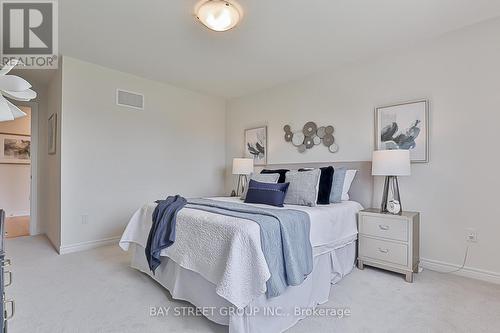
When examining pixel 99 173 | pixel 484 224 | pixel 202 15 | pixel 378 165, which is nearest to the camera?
pixel 202 15

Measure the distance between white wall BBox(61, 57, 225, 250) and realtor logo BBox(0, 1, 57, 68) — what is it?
1.03ft

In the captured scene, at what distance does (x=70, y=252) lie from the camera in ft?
10.8

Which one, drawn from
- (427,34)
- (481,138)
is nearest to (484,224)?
(481,138)

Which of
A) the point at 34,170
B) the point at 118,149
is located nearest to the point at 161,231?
the point at 118,149

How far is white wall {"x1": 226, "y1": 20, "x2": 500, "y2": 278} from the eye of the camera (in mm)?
2492

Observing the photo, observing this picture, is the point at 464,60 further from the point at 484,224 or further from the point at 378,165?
the point at 484,224

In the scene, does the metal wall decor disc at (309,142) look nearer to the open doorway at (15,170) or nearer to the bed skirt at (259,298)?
the bed skirt at (259,298)

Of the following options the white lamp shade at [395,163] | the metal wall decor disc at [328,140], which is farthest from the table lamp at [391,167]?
the metal wall decor disc at [328,140]

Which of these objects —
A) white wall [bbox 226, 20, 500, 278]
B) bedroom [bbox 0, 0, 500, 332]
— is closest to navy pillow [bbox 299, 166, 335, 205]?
bedroom [bbox 0, 0, 500, 332]

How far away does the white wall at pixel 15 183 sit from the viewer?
5.68 metres

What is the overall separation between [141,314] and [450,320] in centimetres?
223

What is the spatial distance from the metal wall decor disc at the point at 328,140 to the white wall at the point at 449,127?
0.13 m

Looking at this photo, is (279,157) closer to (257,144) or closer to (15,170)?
(257,144)

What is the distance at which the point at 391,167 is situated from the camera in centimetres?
265
